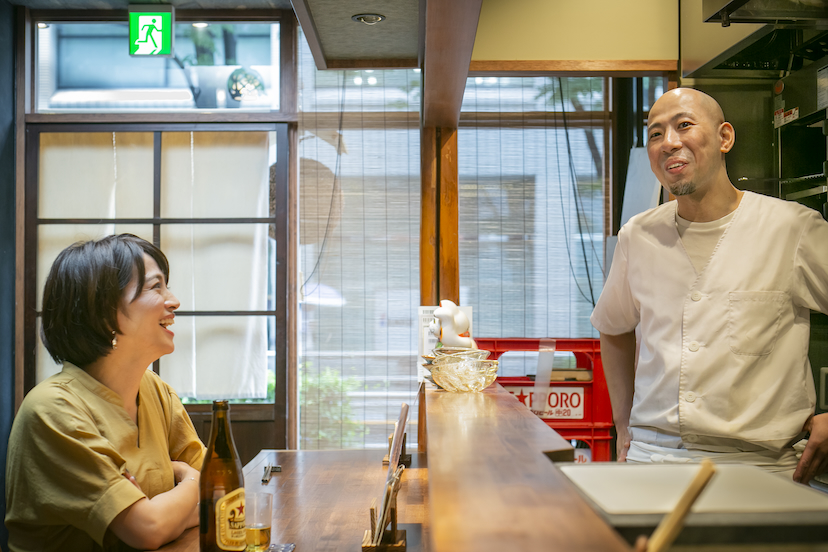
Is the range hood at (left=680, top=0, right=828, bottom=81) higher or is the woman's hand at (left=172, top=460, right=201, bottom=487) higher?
the range hood at (left=680, top=0, right=828, bottom=81)

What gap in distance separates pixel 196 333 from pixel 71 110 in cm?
165

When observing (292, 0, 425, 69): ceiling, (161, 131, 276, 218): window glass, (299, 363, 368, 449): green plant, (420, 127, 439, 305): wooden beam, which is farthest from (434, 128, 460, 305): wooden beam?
(161, 131, 276, 218): window glass

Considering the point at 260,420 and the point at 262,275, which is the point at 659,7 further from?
the point at 260,420

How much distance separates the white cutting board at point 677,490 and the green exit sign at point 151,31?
13.2 feet

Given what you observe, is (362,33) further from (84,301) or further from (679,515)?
(679,515)

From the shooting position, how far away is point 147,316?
1.76 meters

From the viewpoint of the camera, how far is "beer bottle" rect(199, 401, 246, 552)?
1272mm

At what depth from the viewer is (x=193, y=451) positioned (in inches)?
75.2

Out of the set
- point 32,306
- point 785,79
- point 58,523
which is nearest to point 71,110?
point 32,306

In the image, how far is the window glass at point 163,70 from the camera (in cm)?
415

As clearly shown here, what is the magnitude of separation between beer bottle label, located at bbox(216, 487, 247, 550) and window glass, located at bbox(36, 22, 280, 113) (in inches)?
129

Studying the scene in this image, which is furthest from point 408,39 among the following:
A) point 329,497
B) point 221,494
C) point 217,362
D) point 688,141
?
point 217,362

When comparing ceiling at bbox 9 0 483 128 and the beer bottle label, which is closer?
the beer bottle label

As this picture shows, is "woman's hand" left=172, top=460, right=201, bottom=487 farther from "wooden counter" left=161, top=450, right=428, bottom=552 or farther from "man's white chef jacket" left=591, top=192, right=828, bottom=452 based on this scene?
"man's white chef jacket" left=591, top=192, right=828, bottom=452
